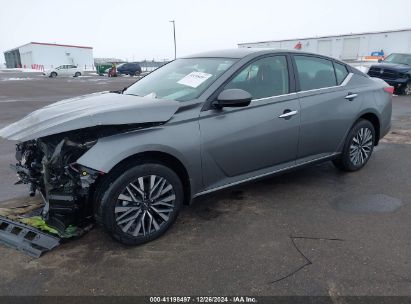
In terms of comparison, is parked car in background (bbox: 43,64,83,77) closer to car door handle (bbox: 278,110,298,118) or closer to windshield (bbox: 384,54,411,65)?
windshield (bbox: 384,54,411,65)

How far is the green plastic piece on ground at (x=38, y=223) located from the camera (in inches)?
125

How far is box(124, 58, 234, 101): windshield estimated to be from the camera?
134 inches

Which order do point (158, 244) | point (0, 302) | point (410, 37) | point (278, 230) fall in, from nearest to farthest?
1. point (0, 302)
2. point (158, 244)
3. point (278, 230)
4. point (410, 37)

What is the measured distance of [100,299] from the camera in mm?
2439

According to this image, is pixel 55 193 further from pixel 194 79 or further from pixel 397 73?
pixel 397 73

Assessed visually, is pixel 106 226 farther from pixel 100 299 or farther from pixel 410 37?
pixel 410 37

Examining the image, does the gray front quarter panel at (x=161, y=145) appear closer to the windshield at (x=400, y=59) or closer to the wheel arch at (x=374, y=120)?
the wheel arch at (x=374, y=120)

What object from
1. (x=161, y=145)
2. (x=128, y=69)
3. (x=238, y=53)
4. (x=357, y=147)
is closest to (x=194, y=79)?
(x=238, y=53)

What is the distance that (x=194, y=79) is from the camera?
3572mm

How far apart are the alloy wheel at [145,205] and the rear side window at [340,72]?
2723 millimetres

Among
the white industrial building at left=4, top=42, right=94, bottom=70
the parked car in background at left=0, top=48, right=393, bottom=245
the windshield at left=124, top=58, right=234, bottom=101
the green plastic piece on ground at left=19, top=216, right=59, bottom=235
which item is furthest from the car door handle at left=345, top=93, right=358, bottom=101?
the white industrial building at left=4, top=42, right=94, bottom=70

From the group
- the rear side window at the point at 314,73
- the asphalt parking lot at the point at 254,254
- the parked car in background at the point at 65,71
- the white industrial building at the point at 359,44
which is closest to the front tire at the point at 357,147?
the asphalt parking lot at the point at 254,254

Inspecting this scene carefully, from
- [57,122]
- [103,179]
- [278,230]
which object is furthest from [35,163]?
[278,230]

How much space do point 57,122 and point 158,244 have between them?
4.48 feet
